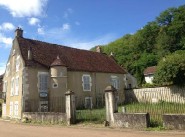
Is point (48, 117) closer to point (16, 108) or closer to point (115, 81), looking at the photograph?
point (16, 108)

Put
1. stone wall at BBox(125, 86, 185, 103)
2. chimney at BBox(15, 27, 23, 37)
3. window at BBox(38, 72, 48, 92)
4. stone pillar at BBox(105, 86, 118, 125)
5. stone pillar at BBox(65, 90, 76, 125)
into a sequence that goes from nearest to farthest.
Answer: stone pillar at BBox(105, 86, 118, 125) → stone wall at BBox(125, 86, 185, 103) → stone pillar at BBox(65, 90, 76, 125) → window at BBox(38, 72, 48, 92) → chimney at BBox(15, 27, 23, 37)

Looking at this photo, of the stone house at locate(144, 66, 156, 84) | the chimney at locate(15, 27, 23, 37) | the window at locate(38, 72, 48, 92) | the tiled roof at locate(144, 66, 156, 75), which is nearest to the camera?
the window at locate(38, 72, 48, 92)

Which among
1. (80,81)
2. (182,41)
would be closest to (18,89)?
(80,81)

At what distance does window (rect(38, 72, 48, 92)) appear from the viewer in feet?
82.5

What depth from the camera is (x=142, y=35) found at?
2514 inches

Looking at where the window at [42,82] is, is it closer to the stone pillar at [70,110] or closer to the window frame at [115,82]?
the stone pillar at [70,110]

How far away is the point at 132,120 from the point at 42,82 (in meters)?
13.7

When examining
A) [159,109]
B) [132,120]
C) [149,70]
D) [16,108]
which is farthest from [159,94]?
[149,70]

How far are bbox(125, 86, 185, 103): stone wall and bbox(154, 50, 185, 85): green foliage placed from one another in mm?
739

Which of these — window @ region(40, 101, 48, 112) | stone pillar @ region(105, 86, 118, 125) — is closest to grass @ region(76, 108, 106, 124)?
stone pillar @ region(105, 86, 118, 125)

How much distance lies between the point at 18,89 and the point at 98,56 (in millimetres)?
12918

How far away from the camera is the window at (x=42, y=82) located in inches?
990

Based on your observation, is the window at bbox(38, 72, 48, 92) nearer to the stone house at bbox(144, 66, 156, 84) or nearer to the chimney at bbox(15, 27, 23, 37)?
the chimney at bbox(15, 27, 23, 37)

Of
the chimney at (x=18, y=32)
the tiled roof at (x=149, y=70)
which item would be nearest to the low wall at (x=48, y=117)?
the chimney at (x=18, y=32)
